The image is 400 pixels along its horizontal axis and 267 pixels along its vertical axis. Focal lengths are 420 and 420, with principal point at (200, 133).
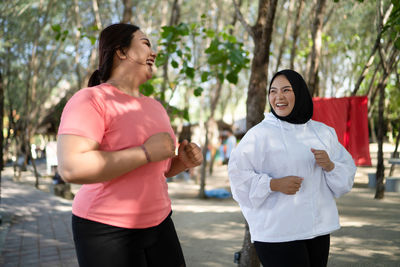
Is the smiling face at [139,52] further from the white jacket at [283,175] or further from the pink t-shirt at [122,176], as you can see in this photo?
the white jacket at [283,175]

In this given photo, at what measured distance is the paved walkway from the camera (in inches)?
192

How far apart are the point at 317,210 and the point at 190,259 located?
3145mm

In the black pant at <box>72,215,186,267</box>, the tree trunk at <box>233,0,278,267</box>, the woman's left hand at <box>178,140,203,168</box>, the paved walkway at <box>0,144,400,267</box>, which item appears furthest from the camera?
the paved walkway at <box>0,144,400,267</box>

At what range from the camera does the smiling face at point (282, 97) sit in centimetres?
241

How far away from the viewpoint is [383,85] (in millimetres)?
9445

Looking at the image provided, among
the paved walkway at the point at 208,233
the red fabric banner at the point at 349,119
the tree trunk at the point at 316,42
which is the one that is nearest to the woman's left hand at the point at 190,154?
the paved walkway at the point at 208,233

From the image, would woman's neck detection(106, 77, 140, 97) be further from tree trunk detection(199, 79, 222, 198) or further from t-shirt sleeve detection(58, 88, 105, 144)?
tree trunk detection(199, 79, 222, 198)

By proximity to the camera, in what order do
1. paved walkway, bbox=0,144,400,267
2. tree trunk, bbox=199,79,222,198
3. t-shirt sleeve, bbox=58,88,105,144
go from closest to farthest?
t-shirt sleeve, bbox=58,88,105,144, paved walkway, bbox=0,144,400,267, tree trunk, bbox=199,79,222,198

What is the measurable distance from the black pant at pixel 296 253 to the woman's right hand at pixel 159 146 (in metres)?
0.99

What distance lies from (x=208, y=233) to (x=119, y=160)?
5.36 metres

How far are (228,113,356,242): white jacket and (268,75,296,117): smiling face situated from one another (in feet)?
0.23

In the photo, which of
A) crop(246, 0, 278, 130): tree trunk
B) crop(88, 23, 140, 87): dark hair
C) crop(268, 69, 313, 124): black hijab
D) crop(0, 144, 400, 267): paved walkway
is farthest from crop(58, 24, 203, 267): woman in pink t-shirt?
crop(0, 144, 400, 267): paved walkway

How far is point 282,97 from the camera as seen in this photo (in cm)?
242

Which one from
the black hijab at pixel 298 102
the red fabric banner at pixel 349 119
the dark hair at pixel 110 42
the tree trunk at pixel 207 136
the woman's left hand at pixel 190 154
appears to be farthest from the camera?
the tree trunk at pixel 207 136
